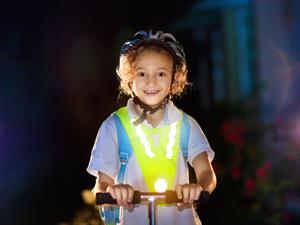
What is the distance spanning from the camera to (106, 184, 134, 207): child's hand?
3.15 m

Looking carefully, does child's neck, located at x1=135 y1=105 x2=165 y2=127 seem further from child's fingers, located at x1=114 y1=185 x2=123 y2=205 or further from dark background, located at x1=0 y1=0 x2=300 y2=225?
dark background, located at x1=0 y1=0 x2=300 y2=225

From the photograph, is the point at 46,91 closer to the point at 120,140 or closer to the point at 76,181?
the point at 76,181

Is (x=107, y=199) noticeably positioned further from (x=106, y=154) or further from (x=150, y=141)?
(x=150, y=141)

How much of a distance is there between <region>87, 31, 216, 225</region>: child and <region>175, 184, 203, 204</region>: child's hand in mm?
350

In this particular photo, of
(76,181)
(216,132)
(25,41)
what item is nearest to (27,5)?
(25,41)

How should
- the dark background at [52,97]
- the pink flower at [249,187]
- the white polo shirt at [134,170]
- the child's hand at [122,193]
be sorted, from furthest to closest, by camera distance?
the dark background at [52,97]
the pink flower at [249,187]
the white polo shirt at [134,170]
the child's hand at [122,193]

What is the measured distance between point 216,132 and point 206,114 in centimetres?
55

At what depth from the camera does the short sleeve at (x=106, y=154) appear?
361 cm

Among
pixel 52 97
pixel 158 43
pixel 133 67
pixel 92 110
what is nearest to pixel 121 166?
pixel 133 67

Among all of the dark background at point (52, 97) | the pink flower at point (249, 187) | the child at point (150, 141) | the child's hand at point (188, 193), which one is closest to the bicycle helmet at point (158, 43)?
the child at point (150, 141)

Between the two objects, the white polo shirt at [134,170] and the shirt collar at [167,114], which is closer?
the white polo shirt at [134,170]

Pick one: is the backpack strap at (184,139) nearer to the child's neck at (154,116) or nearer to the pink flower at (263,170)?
the child's neck at (154,116)

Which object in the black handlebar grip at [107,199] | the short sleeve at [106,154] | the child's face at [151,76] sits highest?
the child's face at [151,76]

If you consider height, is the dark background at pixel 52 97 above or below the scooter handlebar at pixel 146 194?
above
